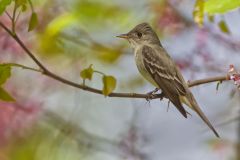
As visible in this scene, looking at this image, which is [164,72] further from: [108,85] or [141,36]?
[108,85]

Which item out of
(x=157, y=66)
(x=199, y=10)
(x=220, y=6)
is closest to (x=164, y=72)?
(x=157, y=66)

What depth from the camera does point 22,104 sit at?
4133 millimetres

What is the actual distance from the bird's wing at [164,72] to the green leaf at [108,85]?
1.13 metres

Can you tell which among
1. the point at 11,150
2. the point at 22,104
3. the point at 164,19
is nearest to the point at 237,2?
the point at 164,19

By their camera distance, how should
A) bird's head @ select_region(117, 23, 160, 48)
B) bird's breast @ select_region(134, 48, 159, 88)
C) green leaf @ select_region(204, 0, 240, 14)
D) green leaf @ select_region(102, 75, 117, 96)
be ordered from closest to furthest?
Answer: green leaf @ select_region(204, 0, 240, 14)
green leaf @ select_region(102, 75, 117, 96)
bird's breast @ select_region(134, 48, 159, 88)
bird's head @ select_region(117, 23, 160, 48)

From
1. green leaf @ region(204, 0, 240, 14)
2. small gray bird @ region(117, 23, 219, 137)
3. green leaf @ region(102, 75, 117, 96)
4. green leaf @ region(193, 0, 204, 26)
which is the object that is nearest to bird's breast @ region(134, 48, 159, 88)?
small gray bird @ region(117, 23, 219, 137)

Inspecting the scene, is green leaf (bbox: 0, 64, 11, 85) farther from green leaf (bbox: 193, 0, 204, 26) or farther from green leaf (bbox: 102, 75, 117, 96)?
green leaf (bbox: 193, 0, 204, 26)

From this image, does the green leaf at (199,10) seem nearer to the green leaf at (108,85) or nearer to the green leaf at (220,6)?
the green leaf at (220,6)

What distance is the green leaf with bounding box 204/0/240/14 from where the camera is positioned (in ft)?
7.43

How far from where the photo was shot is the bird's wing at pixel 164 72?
4012 millimetres

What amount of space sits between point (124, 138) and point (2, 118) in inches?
37.3

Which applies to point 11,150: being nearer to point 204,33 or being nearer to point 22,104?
point 22,104

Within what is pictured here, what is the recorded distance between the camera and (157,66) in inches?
173

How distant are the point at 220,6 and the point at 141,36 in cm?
238
